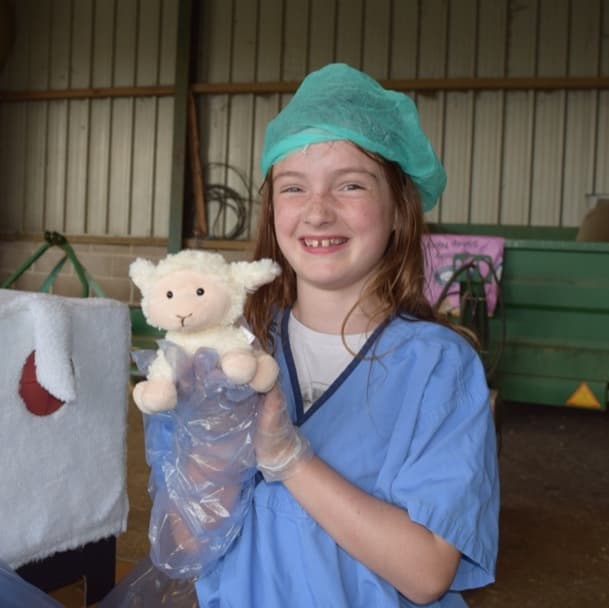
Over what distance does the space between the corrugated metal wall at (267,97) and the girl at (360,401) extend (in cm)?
425

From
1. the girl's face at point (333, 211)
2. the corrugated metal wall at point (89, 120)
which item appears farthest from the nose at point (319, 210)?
the corrugated metal wall at point (89, 120)

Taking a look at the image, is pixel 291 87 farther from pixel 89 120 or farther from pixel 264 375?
pixel 264 375

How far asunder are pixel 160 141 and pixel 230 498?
17.6 ft

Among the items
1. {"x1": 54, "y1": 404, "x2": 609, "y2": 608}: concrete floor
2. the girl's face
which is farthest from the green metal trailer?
the girl's face

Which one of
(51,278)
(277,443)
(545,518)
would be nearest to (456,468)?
(277,443)

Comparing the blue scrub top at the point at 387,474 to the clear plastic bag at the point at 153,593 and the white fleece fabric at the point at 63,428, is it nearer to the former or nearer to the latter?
the clear plastic bag at the point at 153,593

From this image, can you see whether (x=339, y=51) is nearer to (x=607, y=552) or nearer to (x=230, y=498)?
(x=607, y=552)

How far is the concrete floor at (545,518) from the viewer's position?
1.78 meters

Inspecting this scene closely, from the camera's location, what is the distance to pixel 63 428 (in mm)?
980

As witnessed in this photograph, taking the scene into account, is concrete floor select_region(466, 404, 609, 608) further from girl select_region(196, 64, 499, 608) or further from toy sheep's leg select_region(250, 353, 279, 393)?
toy sheep's leg select_region(250, 353, 279, 393)

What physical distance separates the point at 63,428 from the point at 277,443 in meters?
0.35

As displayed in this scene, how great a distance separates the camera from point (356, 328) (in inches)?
40.3

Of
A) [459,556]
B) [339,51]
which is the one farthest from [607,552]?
[339,51]

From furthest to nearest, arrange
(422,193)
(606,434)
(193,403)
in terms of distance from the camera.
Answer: (606,434) → (422,193) → (193,403)
